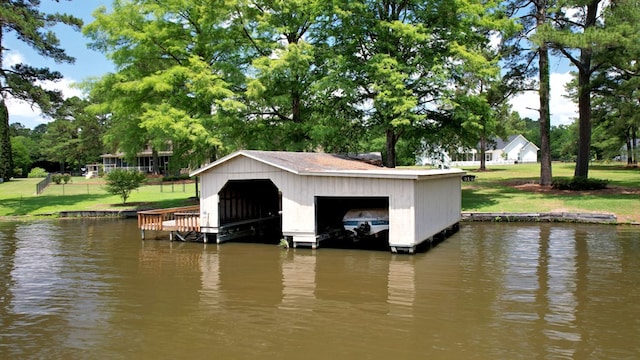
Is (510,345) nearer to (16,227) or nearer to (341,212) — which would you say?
(341,212)

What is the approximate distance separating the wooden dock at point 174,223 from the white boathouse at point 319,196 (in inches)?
25.2

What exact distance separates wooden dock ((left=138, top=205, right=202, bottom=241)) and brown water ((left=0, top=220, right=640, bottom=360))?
1688 mm

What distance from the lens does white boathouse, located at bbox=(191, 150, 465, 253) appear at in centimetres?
1476

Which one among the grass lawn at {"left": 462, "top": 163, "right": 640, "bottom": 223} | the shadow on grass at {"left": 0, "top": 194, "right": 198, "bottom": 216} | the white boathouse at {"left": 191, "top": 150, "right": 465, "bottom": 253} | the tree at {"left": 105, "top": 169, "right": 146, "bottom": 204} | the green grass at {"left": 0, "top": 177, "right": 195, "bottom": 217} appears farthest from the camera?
the tree at {"left": 105, "top": 169, "right": 146, "bottom": 204}

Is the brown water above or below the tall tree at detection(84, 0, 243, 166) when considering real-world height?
below

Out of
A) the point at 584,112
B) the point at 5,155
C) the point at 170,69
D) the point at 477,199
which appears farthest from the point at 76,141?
the point at 584,112

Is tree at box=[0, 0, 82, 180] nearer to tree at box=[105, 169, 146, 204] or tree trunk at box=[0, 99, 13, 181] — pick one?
tree at box=[105, 169, 146, 204]

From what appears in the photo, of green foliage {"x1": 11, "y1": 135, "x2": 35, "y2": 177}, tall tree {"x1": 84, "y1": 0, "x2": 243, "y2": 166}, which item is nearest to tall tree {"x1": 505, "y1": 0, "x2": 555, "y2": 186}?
tall tree {"x1": 84, "y1": 0, "x2": 243, "y2": 166}

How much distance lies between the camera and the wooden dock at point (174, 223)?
59.5 ft

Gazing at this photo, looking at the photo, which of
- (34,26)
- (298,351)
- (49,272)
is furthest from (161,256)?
(34,26)

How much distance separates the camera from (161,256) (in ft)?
50.9

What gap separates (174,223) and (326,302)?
10.3 metres

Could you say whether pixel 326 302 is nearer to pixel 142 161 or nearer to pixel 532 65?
pixel 532 65

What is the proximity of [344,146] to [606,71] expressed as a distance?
15242 millimetres
